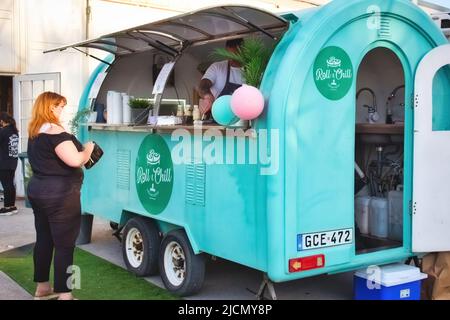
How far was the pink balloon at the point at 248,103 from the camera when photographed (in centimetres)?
421

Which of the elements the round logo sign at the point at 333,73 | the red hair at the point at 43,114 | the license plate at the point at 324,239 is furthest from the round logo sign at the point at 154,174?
the round logo sign at the point at 333,73

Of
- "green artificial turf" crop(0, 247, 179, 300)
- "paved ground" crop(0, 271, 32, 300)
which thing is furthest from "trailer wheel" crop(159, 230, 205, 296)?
"paved ground" crop(0, 271, 32, 300)

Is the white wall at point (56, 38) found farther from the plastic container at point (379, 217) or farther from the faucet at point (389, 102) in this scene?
the plastic container at point (379, 217)

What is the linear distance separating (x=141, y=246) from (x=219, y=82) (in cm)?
197

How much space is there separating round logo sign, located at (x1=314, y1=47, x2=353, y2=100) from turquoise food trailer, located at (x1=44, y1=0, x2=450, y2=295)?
0.04 ft

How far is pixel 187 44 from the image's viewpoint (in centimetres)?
605

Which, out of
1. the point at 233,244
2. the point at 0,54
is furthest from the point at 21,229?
the point at 233,244

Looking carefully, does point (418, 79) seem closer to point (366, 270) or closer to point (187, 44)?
point (366, 270)

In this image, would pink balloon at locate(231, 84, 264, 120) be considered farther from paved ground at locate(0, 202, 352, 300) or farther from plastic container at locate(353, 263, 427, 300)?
paved ground at locate(0, 202, 352, 300)

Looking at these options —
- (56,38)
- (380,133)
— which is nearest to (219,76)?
(380,133)

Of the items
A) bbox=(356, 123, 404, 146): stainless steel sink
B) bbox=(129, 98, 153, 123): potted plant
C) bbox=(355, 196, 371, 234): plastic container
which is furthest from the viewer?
bbox=(129, 98, 153, 123): potted plant

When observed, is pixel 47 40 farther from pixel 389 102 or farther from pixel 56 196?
pixel 389 102

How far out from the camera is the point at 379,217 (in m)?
5.57

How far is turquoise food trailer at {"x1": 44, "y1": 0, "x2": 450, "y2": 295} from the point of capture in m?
4.33
